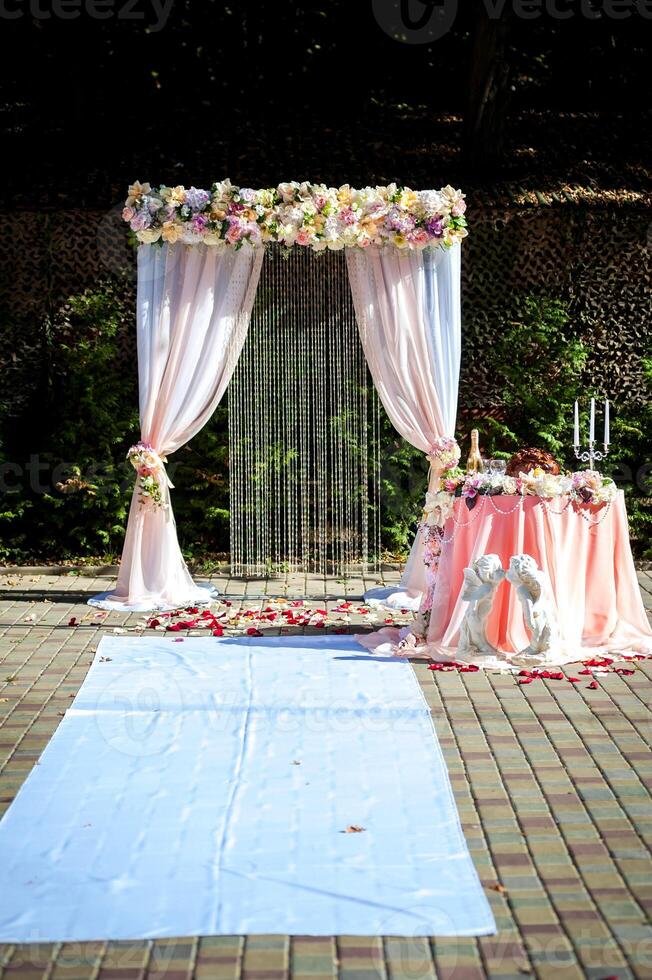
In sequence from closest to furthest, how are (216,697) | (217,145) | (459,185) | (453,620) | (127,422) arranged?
(216,697), (453,620), (127,422), (459,185), (217,145)

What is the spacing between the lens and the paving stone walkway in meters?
3.24

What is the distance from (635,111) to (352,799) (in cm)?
1130

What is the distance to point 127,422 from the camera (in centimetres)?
959

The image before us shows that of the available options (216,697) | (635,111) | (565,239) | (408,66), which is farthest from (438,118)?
(216,697)

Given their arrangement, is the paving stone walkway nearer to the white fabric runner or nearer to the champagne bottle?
the white fabric runner

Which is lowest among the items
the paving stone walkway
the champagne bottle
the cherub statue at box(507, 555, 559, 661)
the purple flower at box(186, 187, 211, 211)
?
the paving stone walkway

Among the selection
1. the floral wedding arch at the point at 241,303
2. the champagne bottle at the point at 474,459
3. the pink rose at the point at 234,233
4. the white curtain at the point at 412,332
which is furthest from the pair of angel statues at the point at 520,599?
the pink rose at the point at 234,233

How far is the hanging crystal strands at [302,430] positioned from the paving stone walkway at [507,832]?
185cm

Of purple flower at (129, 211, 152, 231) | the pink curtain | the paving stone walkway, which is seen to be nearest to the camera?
the paving stone walkway

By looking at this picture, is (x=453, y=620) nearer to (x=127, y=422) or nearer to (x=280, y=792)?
(x=280, y=792)

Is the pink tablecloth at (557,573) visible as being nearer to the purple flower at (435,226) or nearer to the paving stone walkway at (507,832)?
the paving stone walkway at (507,832)

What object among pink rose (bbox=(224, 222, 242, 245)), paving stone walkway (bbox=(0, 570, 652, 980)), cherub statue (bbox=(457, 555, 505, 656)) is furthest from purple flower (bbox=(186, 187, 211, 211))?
cherub statue (bbox=(457, 555, 505, 656))

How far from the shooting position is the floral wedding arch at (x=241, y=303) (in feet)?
25.2

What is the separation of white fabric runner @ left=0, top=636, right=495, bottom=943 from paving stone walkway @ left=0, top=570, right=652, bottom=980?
0.09m
